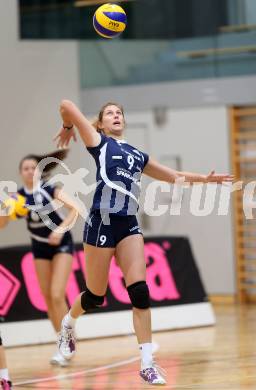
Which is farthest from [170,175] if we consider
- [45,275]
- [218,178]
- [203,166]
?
[203,166]

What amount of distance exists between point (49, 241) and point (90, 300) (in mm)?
1862

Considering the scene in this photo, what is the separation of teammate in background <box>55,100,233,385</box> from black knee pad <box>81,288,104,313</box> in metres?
0.11

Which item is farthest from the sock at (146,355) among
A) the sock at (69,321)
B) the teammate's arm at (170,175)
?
the teammate's arm at (170,175)

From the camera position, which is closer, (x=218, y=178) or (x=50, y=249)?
(x=218, y=178)

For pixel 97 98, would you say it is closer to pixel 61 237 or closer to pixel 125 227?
pixel 61 237

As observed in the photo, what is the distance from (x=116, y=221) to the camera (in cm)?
655

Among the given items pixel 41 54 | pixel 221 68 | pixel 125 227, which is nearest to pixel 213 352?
pixel 125 227

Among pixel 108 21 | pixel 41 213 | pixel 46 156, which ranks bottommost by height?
pixel 41 213

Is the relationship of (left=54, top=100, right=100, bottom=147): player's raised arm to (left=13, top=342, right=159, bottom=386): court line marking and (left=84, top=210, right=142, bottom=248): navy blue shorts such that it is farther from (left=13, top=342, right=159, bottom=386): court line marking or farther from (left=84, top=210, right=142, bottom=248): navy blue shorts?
(left=13, top=342, right=159, bottom=386): court line marking

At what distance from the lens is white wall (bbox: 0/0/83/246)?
14.3m

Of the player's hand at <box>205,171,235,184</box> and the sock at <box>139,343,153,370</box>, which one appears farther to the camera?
the player's hand at <box>205,171,235,184</box>

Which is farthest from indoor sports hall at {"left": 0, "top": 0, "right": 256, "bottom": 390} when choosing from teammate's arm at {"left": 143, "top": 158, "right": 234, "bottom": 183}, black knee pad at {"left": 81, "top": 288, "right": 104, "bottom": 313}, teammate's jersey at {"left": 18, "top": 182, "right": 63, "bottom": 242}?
teammate's arm at {"left": 143, "top": 158, "right": 234, "bottom": 183}

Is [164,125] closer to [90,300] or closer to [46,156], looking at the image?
[46,156]

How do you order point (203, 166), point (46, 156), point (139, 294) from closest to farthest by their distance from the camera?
point (139, 294)
point (46, 156)
point (203, 166)
